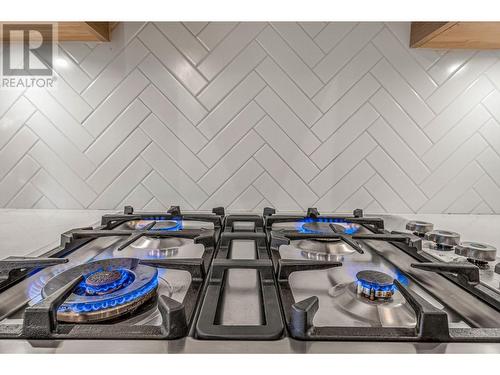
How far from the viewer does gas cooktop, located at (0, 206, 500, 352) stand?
0.33 metres

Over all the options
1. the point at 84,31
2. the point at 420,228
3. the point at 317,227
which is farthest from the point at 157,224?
the point at 420,228

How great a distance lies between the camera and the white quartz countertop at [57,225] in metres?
0.72

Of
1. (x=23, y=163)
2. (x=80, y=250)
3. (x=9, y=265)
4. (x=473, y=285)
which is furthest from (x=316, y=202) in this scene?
(x=23, y=163)

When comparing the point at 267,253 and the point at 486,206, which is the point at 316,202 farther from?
the point at 486,206

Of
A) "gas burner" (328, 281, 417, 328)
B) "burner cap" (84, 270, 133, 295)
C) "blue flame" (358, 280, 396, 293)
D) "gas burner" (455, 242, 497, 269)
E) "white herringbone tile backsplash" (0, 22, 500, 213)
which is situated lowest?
"gas burner" (328, 281, 417, 328)


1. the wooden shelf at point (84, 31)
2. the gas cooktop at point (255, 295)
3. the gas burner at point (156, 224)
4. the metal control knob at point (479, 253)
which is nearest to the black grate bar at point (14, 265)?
the gas cooktop at point (255, 295)

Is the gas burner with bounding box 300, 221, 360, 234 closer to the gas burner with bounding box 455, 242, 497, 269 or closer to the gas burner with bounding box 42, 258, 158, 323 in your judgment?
the gas burner with bounding box 455, 242, 497, 269

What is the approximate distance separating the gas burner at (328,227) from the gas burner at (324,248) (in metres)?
0.05

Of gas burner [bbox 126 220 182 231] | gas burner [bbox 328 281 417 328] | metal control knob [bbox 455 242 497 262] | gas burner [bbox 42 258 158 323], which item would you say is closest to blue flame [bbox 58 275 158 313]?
gas burner [bbox 42 258 158 323]

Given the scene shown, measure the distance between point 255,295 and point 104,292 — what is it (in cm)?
20

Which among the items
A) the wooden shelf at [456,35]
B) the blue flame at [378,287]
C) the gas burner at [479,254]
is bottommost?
the blue flame at [378,287]

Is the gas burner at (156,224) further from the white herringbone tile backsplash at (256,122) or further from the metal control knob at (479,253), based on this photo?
the metal control knob at (479,253)

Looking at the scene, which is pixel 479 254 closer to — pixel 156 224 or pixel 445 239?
pixel 445 239

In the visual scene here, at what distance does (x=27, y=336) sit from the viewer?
0.33 meters
